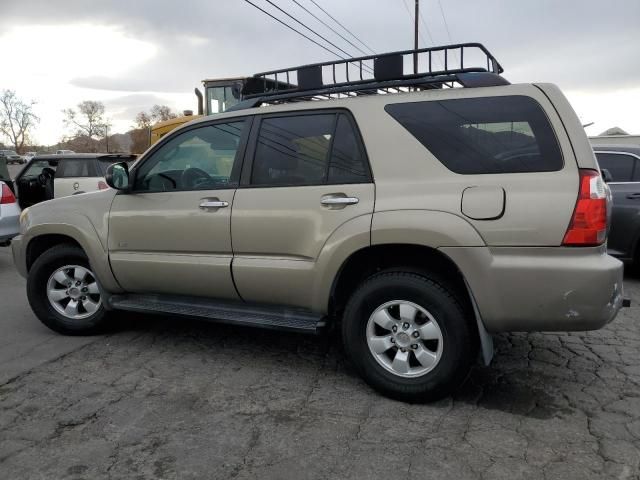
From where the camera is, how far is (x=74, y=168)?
1063 cm

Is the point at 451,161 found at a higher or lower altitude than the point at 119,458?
higher

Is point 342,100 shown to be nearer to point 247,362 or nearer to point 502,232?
point 502,232

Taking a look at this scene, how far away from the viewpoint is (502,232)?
2.90 meters

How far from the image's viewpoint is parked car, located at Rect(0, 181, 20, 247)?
753cm

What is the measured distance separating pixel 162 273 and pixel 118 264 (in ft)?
1.43

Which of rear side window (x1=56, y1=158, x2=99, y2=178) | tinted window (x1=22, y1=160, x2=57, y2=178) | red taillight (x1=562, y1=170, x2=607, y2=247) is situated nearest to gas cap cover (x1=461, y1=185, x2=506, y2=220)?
red taillight (x1=562, y1=170, x2=607, y2=247)

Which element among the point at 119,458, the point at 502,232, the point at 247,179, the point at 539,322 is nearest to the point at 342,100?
the point at 247,179

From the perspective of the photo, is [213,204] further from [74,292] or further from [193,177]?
[74,292]

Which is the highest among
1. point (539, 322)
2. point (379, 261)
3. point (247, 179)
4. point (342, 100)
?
point (342, 100)

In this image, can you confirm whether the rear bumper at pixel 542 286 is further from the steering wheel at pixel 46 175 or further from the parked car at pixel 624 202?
the steering wheel at pixel 46 175

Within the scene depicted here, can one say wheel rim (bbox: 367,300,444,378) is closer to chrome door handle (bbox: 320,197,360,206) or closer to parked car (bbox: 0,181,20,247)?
chrome door handle (bbox: 320,197,360,206)

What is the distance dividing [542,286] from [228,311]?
2.09 metres

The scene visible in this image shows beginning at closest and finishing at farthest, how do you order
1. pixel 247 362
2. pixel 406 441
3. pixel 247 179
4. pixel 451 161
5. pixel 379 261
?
pixel 406 441, pixel 451 161, pixel 379 261, pixel 247 179, pixel 247 362

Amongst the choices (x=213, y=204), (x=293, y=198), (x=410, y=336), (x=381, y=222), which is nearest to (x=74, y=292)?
(x=213, y=204)
